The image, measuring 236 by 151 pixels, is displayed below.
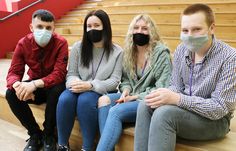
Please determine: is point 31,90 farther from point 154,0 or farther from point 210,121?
point 154,0

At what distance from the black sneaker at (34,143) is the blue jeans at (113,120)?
20.6 inches

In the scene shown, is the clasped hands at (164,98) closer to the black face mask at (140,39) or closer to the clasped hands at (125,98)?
the clasped hands at (125,98)

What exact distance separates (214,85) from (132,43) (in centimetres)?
66

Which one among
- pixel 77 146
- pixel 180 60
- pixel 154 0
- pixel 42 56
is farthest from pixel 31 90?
pixel 154 0

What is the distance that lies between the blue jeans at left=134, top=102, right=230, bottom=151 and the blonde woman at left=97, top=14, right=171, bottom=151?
0.79 feet

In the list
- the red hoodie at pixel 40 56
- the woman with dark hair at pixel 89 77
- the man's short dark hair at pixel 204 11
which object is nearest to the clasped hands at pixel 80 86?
the woman with dark hair at pixel 89 77

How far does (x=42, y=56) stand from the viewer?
7.04 ft

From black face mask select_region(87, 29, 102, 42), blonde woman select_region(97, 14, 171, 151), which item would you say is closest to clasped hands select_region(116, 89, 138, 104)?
blonde woman select_region(97, 14, 171, 151)

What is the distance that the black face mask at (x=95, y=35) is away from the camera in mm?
1946

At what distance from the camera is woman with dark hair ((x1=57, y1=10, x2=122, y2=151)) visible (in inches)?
71.5

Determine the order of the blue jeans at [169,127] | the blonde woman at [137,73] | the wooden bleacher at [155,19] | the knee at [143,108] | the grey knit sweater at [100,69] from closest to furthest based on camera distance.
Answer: the blue jeans at [169,127], the knee at [143,108], the wooden bleacher at [155,19], the blonde woman at [137,73], the grey knit sweater at [100,69]

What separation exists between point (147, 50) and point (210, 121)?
0.65m

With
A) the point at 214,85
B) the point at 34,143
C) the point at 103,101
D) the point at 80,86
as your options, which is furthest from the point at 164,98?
the point at 34,143

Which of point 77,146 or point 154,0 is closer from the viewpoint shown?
point 77,146
